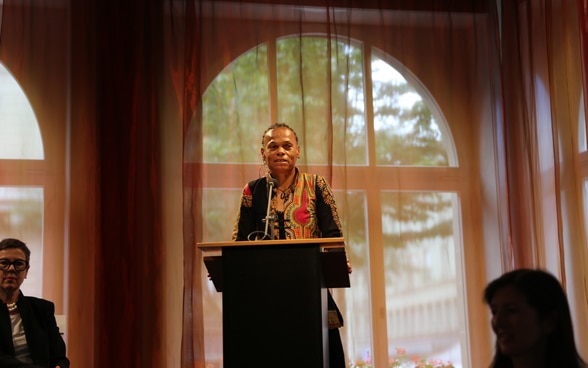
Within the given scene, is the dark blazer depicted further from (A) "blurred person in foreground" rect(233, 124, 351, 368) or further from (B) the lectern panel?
(B) the lectern panel

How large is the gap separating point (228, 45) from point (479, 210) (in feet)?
6.81

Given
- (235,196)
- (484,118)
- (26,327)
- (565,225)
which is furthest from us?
(484,118)

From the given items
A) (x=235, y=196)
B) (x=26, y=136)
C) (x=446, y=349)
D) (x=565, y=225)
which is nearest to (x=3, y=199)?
(x=26, y=136)

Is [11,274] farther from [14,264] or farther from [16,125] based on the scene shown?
[16,125]

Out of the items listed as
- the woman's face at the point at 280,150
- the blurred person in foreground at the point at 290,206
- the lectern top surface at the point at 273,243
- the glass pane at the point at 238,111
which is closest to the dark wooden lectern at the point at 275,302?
the lectern top surface at the point at 273,243

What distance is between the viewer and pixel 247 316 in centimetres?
304

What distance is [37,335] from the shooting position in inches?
150

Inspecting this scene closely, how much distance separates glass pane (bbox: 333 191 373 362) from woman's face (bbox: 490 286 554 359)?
3.30 meters

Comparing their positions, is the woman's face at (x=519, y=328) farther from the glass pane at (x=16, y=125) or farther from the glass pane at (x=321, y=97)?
the glass pane at (x=16, y=125)

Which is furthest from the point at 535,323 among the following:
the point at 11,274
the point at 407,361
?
the point at 407,361

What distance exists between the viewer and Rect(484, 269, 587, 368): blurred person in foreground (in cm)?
179

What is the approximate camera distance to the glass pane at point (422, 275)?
5.27m

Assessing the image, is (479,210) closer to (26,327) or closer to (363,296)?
(363,296)

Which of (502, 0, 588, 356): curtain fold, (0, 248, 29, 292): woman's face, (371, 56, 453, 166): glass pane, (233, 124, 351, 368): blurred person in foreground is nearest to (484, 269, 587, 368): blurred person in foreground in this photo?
(233, 124, 351, 368): blurred person in foreground
